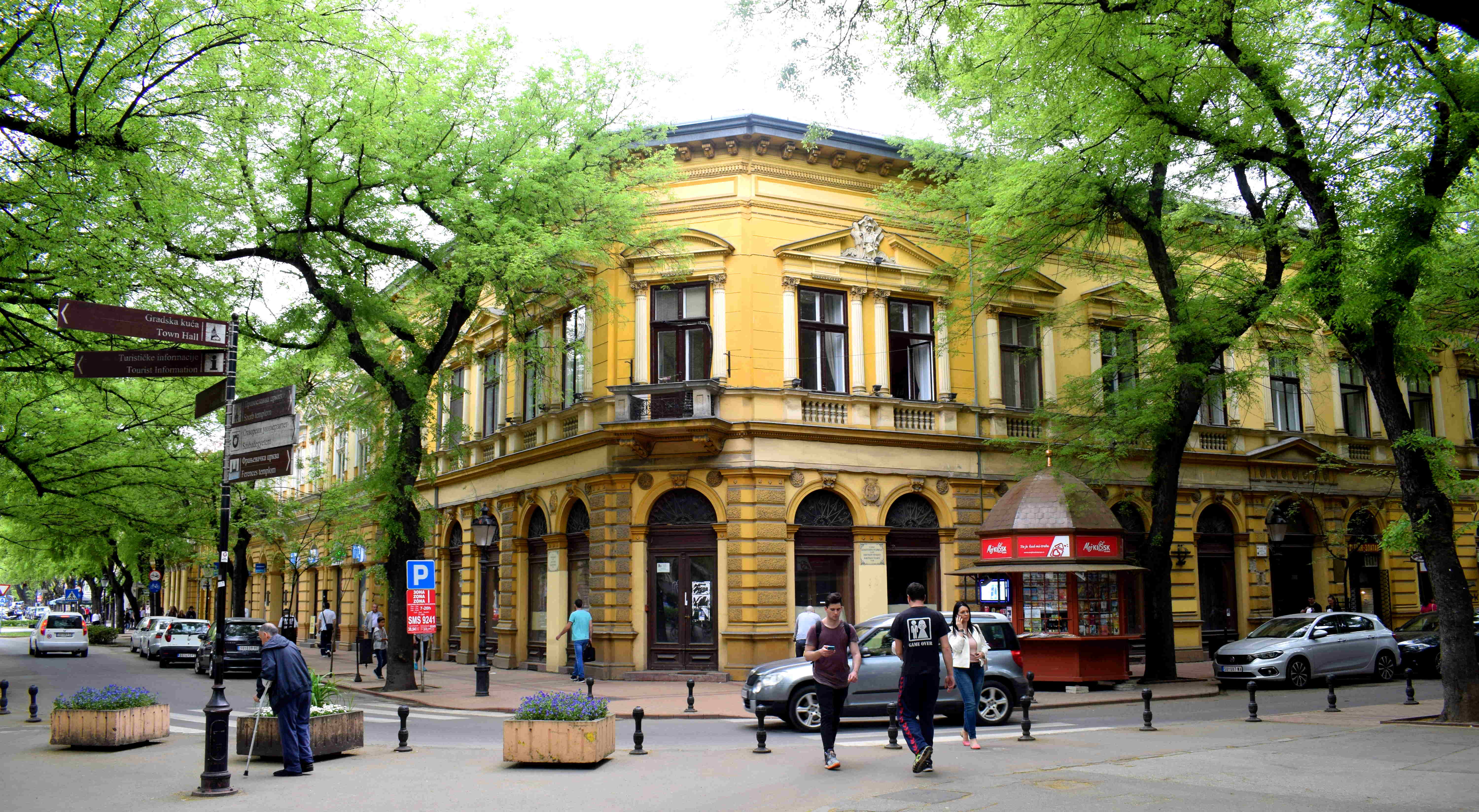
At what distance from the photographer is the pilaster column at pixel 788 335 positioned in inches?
1015

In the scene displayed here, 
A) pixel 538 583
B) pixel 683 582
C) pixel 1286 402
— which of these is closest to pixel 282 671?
pixel 683 582

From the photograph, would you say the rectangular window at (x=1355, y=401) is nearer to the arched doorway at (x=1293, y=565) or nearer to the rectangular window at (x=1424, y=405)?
the rectangular window at (x=1424, y=405)

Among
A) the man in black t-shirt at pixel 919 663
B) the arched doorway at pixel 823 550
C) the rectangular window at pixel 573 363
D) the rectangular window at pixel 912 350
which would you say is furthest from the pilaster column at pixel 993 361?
the man in black t-shirt at pixel 919 663

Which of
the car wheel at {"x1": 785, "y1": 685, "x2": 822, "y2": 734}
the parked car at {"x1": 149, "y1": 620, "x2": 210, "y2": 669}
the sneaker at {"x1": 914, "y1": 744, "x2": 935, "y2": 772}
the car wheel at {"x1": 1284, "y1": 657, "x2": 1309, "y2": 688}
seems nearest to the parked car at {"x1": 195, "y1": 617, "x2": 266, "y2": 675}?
the parked car at {"x1": 149, "y1": 620, "x2": 210, "y2": 669}

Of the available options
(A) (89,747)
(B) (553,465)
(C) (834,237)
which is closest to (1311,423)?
(C) (834,237)

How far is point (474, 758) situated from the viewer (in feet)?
43.3

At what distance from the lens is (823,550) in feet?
84.3

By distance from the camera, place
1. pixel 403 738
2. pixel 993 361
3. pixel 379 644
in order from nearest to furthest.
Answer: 1. pixel 403 738
2. pixel 993 361
3. pixel 379 644

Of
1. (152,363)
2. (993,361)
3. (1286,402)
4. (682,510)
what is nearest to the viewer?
(152,363)

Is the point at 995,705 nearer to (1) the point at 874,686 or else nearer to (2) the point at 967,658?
(1) the point at 874,686

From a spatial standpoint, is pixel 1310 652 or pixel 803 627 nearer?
pixel 803 627

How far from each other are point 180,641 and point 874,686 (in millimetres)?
28614

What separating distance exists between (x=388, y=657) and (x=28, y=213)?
530 inches

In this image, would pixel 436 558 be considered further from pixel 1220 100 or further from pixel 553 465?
pixel 1220 100
